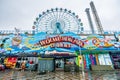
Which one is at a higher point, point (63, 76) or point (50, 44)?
point (50, 44)

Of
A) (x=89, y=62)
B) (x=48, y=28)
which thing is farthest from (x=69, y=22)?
(x=89, y=62)

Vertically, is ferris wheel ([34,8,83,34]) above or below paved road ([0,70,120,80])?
above

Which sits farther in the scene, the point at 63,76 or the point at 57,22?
the point at 57,22

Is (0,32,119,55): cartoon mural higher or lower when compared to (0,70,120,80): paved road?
higher

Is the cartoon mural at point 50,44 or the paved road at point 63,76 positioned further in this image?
the cartoon mural at point 50,44

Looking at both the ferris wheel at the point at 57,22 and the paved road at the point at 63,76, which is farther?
the ferris wheel at the point at 57,22

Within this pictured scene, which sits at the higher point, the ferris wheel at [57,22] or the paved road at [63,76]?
the ferris wheel at [57,22]

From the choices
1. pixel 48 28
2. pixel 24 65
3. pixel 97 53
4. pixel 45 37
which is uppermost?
pixel 48 28

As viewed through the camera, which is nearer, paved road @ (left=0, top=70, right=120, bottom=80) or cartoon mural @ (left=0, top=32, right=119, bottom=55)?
paved road @ (left=0, top=70, right=120, bottom=80)

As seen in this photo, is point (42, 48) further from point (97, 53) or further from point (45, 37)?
point (97, 53)

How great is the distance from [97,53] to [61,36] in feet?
24.3

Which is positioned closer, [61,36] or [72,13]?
[61,36]

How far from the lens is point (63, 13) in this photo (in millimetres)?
32188

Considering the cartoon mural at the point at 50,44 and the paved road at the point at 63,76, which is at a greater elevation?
the cartoon mural at the point at 50,44
